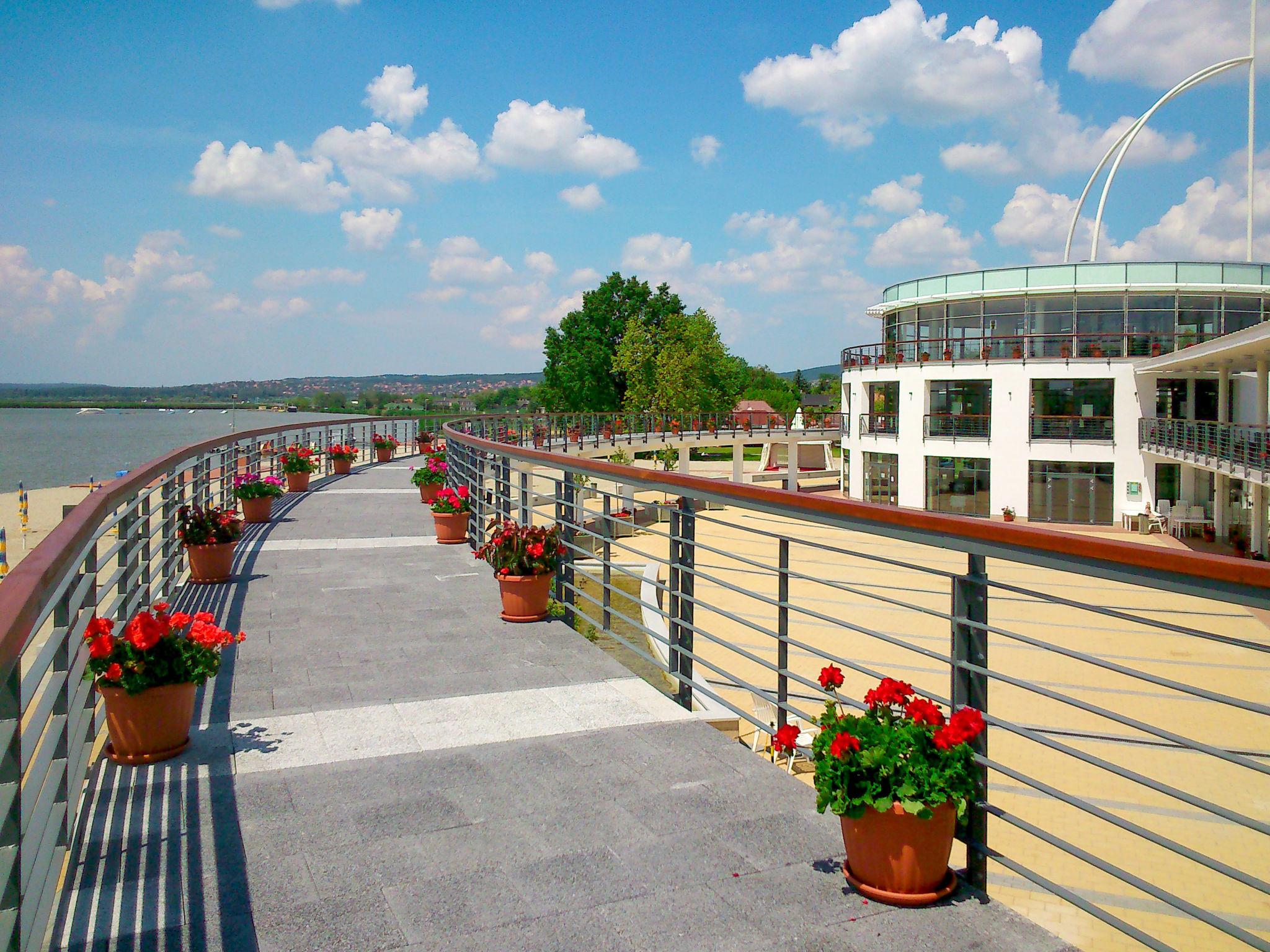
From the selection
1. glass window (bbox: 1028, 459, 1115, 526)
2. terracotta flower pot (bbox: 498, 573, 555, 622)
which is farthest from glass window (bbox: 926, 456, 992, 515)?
terracotta flower pot (bbox: 498, 573, 555, 622)

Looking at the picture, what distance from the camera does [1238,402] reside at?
113 ft

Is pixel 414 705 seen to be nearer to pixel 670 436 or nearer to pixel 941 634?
pixel 941 634

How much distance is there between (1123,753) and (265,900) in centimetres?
1339

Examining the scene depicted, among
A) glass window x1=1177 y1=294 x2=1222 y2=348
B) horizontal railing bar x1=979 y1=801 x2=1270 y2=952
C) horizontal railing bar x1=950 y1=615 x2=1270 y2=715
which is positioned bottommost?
horizontal railing bar x1=979 y1=801 x2=1270 y2=952

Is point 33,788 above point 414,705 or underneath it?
above

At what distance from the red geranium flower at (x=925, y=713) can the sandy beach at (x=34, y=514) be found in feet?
97.4

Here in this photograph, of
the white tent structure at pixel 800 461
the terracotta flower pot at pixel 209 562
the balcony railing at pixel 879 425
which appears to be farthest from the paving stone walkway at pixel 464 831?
the white tent structure at pixel 800 461

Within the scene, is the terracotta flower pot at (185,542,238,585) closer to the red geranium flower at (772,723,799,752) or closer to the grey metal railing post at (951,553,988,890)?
the red geranium flower at (772,723,799,752)

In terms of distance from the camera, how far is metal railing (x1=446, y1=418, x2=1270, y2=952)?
2.56 m

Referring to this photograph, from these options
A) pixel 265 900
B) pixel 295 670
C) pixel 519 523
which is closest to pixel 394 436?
pixel 519 523

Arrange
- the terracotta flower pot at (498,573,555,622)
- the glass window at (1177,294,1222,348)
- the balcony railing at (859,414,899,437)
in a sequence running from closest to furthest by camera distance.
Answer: the terracotta flower pot at (498,573,555,622), the glass window at (1177,294,1222,348), the balcony railing at (859,414,899,437)

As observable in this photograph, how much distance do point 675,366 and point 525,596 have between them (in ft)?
184

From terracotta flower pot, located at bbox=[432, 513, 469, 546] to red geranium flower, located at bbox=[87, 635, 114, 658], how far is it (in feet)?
23.4

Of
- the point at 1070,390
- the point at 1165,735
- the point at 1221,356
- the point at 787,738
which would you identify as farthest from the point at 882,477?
the point at 1165,735
